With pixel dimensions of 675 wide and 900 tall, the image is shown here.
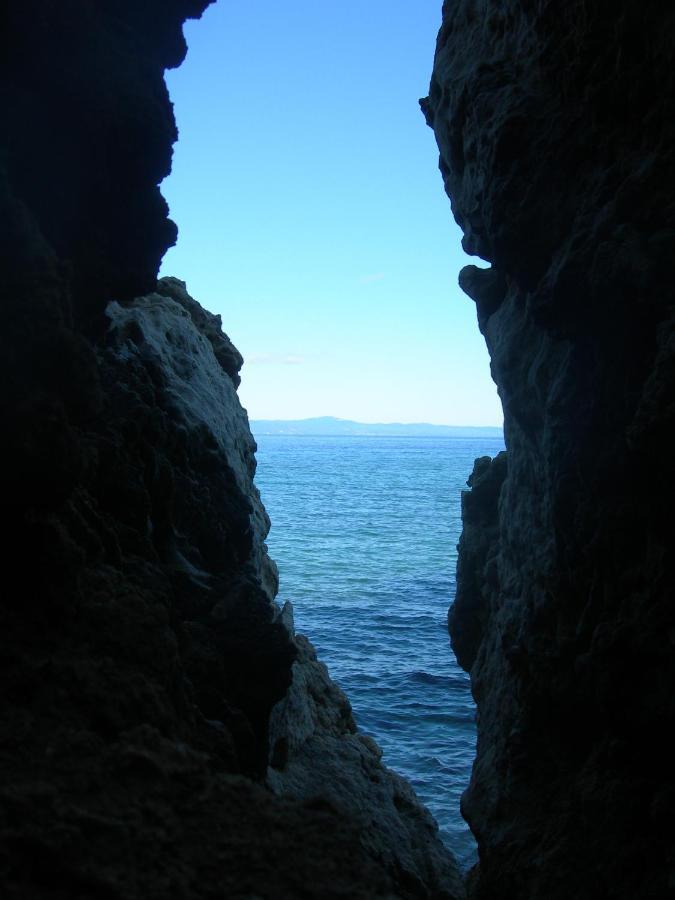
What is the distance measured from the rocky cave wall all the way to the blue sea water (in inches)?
314

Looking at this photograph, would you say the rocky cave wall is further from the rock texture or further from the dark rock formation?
the dark rock formation

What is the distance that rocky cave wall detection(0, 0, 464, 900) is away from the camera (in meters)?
4.36

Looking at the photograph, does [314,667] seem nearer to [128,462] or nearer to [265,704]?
[265,704]

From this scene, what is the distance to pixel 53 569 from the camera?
20.6ft

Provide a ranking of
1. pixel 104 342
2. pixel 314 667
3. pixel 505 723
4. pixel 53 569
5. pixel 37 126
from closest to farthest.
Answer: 1. pixel 53 569
2. pixel 37 126
3. pixel 104 342
4. pixel 505 723
5. pixel 314 667

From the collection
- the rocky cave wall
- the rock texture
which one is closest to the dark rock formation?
the rock texture

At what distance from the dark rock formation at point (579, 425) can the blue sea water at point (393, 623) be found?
8081 millimetres

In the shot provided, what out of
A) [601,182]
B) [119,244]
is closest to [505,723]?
[601,182]

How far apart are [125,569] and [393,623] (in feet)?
92.2

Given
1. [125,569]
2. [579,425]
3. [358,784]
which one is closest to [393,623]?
[358,784]

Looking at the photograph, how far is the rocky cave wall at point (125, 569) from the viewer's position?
436 cm

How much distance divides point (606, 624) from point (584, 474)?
173 cm

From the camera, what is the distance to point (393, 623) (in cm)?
3481

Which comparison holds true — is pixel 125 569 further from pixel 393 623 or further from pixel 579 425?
pixel 393 623
